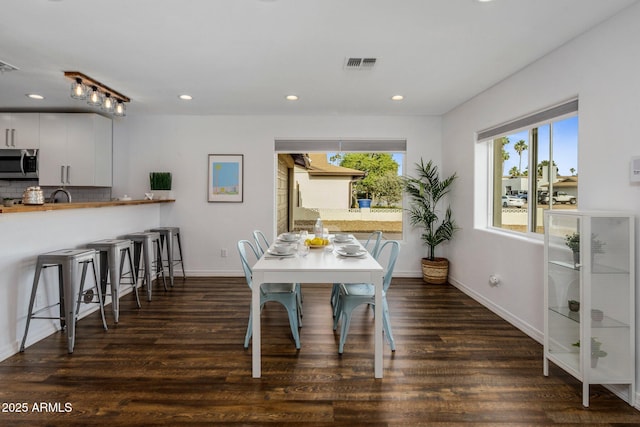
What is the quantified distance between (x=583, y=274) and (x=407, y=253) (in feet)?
10.7

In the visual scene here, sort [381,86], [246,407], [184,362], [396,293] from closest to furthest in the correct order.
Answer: [246,407] → [184,362] → [381,86] → [396,293]

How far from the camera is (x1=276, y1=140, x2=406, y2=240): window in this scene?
535cm

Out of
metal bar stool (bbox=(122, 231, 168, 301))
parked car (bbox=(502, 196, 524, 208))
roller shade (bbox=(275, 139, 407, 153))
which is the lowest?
metal bar stool (bbox=(122, 231, 168, 301))

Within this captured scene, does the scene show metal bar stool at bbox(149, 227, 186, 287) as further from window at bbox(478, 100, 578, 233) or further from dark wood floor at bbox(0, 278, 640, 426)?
window at bbox(478, 100, 578, 233)

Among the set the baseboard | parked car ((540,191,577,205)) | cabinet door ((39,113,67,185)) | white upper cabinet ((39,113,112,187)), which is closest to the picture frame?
white upper cabinet ((39,113,112,187))

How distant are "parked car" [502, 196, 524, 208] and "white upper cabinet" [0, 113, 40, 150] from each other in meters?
Answer: 6.04

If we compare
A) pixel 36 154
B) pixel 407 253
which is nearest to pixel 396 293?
pixel 407 253

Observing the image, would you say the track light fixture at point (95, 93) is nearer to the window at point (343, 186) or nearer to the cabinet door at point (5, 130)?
the cabinet door at point (5, 130)

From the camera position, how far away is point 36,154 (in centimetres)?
491

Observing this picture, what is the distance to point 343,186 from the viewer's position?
5645 mm

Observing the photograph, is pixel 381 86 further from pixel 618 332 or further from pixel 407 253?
pixel 618 332

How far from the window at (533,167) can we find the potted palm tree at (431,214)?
80 cm

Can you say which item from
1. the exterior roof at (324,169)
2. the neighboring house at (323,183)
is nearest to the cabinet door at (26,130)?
the neighboring house at (323,183)

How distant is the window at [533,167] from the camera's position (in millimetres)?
2939
